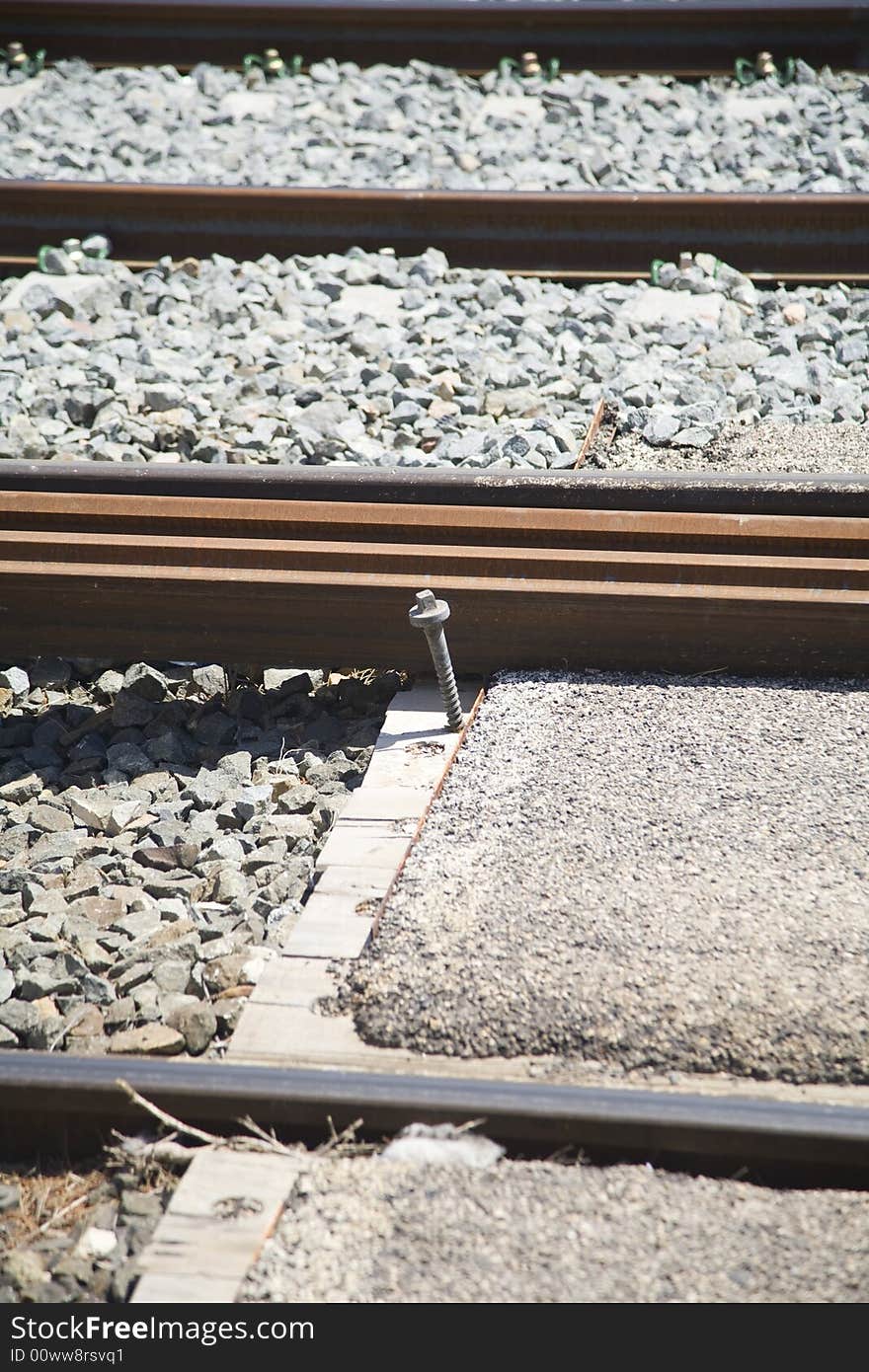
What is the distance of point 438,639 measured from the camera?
3615mm

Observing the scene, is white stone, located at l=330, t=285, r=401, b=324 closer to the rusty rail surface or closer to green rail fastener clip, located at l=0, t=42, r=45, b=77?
the rusty rail surface

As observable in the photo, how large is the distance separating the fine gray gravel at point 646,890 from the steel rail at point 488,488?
60 cm

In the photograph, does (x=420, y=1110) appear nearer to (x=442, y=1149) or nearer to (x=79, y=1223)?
(x=442, y=1149)

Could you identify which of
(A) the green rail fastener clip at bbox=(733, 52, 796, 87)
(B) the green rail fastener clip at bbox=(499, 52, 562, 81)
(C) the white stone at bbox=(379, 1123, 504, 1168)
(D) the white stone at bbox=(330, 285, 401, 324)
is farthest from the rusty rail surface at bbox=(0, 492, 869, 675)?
(B) the green rail fastener clip at bbox=(499, 52, 562, 81)

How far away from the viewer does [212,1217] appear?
2393 millimetres

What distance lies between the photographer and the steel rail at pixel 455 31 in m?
8.42

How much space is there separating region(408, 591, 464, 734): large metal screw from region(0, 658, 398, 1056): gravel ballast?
342 millimetres

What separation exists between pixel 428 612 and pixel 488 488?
2.08 feet

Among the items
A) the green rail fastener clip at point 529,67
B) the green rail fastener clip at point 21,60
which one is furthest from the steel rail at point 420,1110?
the green rail fastener clip at point 21,60

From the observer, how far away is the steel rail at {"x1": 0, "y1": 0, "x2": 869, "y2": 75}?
A: 842 centimetres

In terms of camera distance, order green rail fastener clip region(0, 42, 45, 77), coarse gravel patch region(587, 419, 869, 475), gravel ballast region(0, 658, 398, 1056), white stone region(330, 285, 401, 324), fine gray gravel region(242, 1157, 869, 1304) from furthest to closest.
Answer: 1. green rail fastener clip region(0, 42, 45, 77)
2. white stone region(330, 285, 401, 324)
3. coarse gravel patch region(587, 419, 869, 475)
4. gravel ballast region(0, 658, 398, 1056)
5. fine gray gravel region(242, 1157, 869, 1304)

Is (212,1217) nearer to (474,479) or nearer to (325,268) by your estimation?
(474,479)

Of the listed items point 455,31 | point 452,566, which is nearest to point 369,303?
point 452,566

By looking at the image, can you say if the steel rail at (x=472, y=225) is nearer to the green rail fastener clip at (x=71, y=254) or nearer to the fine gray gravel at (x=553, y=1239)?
the green rail fastener clip at (x=71, y=254)
